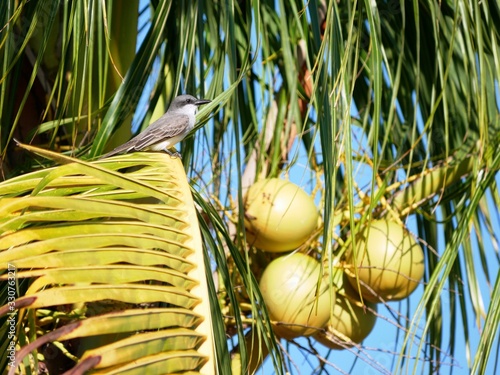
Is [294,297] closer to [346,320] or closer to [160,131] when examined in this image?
[346,320]

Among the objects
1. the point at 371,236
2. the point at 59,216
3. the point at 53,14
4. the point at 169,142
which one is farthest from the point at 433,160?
the point at 59,216

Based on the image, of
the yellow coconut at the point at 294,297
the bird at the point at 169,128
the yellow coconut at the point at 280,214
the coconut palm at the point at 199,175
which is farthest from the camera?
the bird at the point at 169,128

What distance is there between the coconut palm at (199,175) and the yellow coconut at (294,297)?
7cm

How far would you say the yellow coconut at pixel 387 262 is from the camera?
3.66m

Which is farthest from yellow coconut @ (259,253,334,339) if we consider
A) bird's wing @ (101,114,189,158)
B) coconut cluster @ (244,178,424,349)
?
bird's wing @ (101,114,189,158)

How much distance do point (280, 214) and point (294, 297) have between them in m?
0.35

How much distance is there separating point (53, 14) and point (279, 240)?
1350 mm

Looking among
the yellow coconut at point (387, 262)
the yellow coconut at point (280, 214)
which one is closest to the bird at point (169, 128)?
the yellow coconut at point (280, 214)

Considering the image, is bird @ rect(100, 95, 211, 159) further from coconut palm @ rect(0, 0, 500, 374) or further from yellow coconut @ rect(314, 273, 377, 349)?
yellow coconut @ rect(314, 273, 377, 349)

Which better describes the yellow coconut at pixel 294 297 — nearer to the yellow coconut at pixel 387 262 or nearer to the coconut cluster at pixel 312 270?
the coconut cluster at pixel 312 270

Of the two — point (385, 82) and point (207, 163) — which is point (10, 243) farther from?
point (385, 82)

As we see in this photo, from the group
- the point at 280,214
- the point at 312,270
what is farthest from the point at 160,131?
the point at 312,270

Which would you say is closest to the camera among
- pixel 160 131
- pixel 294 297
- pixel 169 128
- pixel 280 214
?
pixel 294 297

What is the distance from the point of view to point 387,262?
12.0 feet
